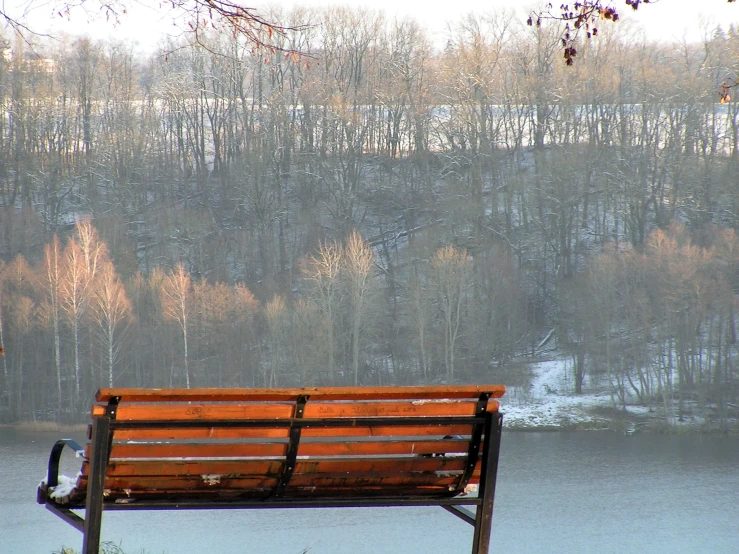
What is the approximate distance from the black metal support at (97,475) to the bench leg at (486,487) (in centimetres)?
103

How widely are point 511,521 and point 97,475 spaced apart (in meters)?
13.2

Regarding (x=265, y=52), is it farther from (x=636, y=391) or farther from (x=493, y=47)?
(x=493, y=47)

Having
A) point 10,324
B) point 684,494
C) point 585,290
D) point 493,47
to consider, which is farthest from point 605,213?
point 10,324

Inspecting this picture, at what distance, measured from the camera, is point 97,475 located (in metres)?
2.18

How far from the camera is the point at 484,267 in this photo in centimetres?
3141

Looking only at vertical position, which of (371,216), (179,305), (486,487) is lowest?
(179,305)

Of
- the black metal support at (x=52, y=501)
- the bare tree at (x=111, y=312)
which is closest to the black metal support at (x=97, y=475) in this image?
the black metal support at (x=52, y=501)

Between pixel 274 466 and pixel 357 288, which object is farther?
pixel 357 288

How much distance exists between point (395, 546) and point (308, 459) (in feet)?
35.2

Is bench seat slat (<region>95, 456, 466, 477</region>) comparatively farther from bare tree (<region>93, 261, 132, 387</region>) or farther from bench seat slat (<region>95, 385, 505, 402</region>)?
bare tree (<region>93, 261, 132, 387</region>)

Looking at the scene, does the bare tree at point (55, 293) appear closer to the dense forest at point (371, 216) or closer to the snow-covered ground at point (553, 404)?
the dense forest at point (371, 216)

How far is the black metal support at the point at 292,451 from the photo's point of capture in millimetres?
2234

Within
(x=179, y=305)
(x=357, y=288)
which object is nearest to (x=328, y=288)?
(x=357, y=288)

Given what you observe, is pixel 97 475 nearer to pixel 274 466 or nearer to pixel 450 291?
pixel 274 466
